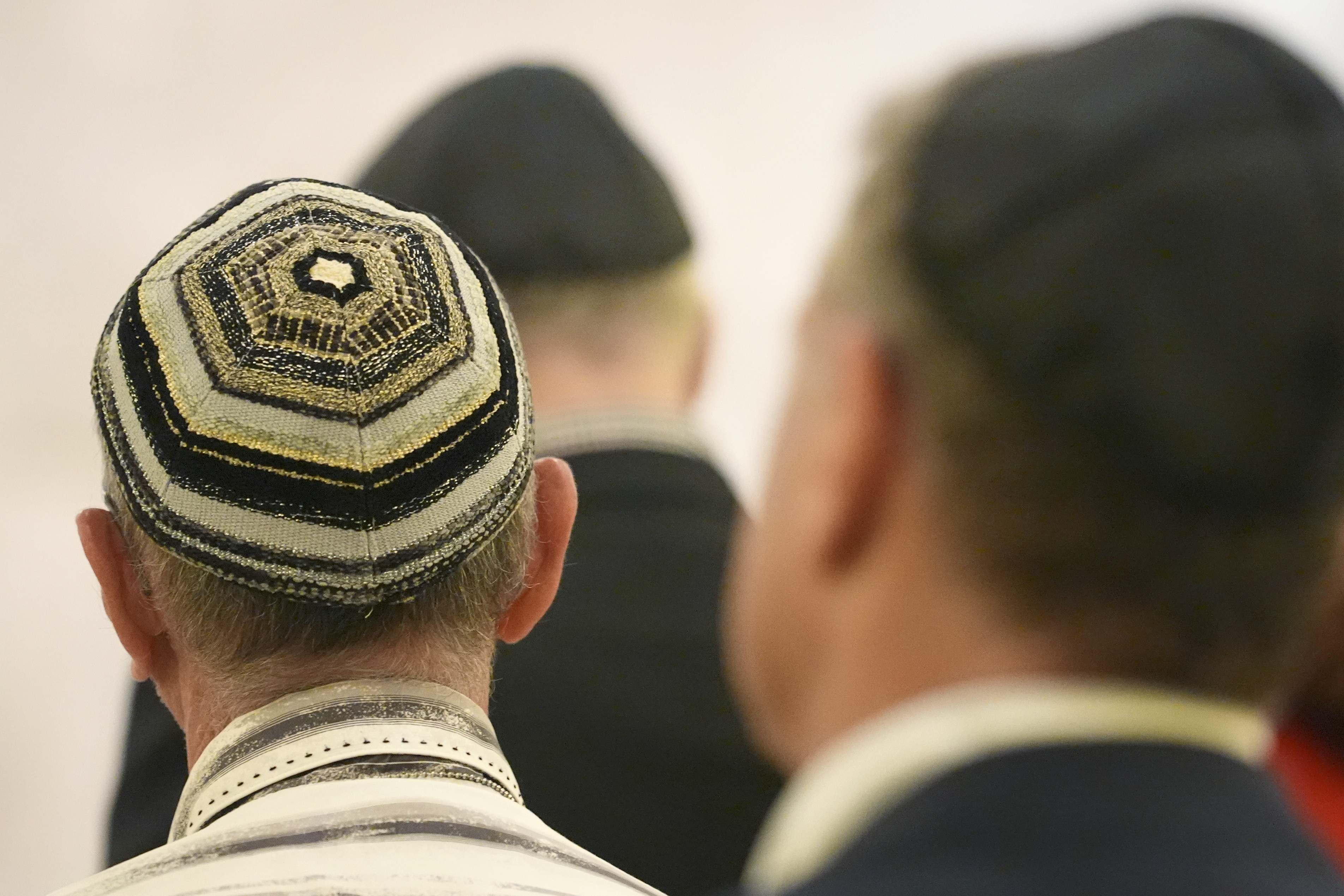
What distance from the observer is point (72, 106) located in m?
1.76

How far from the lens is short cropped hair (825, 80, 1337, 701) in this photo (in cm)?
32

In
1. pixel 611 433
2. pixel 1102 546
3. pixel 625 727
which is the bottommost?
pixel 625 727

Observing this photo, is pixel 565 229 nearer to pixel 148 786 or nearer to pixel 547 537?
pixel 547 537

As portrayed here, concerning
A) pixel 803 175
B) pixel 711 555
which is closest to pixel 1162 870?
pixel 711 555

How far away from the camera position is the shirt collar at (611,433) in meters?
1.07

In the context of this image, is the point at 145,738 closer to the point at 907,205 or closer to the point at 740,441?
the point at 907,205

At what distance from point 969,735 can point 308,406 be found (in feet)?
1.19

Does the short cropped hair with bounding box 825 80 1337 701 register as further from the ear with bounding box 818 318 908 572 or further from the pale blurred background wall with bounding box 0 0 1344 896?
the pale blurred background wall with bounding box 0 0 1344 896

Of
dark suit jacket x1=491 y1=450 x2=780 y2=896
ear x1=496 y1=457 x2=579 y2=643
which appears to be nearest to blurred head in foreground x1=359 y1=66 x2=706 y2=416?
dark suit jacket x1=491 y1=450 x2=780 y2=896

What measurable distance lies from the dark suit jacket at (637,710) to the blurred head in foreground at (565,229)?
0.47 ft

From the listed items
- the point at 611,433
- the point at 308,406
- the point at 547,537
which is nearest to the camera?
the point at 308,406

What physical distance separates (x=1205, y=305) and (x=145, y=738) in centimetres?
83

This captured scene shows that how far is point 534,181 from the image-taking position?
116 centimetres

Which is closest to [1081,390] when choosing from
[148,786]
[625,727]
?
[625,727]
